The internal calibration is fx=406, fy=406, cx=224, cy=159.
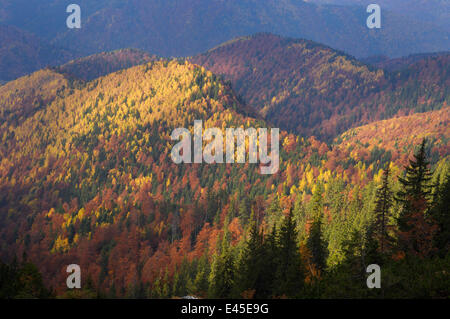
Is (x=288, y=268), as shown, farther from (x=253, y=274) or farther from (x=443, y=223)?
(x=443, y=223)

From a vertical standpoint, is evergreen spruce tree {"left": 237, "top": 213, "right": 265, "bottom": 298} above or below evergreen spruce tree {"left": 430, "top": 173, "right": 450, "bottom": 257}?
below

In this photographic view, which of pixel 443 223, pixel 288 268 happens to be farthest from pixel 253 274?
pixel 443 223

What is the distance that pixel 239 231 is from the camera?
167250 mm

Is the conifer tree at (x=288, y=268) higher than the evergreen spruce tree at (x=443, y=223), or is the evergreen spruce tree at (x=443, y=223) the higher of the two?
the evergreen spruce tree at (x=443, y=223)

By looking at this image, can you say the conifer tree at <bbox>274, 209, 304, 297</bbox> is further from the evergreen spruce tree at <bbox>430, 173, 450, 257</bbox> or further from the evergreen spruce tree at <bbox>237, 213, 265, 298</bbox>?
the evergreen spruce tree at <bbox>430, 173, 450, 257</bbox>

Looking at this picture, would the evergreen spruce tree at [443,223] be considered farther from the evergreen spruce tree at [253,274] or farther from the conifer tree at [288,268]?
the evergreen spruce tree at [253,274]

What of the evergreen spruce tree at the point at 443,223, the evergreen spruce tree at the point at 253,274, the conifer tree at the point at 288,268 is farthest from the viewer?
the evergreen spruce tree at the point at 253,274

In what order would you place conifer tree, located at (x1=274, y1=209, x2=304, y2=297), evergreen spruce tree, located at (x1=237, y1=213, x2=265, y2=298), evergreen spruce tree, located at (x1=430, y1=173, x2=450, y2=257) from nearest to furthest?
evergreen spruce tree, located at (x1=430, y1=173, x2=450, y2=257)
conifer tree, located at (x1=274, y1=209, x2=304, y2=297)
evergreen spruce tree, located at (x1=237, y1=213, x2=265, y2=298)

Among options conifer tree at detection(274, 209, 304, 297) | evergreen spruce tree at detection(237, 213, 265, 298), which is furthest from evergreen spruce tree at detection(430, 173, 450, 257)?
evergreen spruce tree at detection(237, 213, 265, 298)

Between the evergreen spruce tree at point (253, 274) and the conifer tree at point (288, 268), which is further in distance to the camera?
the evergreen spruce tree at point (253, 274)

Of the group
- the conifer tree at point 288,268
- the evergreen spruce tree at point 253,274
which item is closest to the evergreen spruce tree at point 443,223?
the conifer tree at point 288,268

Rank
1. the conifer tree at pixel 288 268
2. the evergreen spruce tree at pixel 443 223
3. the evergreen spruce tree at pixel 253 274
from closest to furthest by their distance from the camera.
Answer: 1. the evergreen spruce tree at pixel 443 223
2. the conifer tree at pixel 288 268
3. the evergreen spruce tree at pixel 253 274

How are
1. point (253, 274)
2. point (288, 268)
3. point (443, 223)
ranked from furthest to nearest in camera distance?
point (253, 274) → point (288, 268) → point (443, 223)
